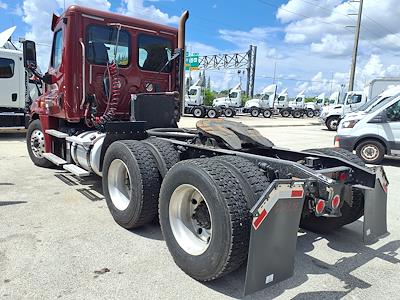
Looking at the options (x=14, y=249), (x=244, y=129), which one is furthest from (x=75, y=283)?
(x=244, y=129)

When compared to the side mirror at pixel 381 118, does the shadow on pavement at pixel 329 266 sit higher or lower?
lower

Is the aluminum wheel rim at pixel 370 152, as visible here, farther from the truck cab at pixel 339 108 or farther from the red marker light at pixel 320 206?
the truck cab at pixel 339 108

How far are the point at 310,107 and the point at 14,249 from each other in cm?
4790

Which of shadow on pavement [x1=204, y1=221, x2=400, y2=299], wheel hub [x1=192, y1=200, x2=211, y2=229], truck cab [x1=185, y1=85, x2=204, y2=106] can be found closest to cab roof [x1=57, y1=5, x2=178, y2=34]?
wheel hub [x1=192, y1=200, x2=211, y2=229]

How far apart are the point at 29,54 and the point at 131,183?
366cm

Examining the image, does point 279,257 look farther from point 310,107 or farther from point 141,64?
point 310,107

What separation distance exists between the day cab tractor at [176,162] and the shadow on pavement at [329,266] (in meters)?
0.19

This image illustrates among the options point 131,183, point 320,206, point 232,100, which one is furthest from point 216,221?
point 232,100

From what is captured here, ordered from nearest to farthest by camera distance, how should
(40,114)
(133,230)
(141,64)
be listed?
(133,230), (141,64), (40,114)

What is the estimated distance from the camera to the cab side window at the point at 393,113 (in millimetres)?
9617

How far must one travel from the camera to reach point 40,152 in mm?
7590

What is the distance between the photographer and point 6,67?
1246 centimetres

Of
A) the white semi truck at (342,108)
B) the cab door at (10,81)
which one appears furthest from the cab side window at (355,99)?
the cab door at (10,81)

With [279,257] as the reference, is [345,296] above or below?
below
